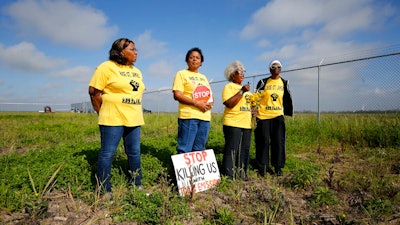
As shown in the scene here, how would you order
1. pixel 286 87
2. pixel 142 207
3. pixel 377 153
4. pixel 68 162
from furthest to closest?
pixel 377 153 → pixel 286 87 → pixel 68 162 → pixel 142 207

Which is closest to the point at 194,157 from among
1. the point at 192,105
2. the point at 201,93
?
the point at 192,105

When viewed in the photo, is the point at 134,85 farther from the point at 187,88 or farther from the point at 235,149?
the point at 235,149

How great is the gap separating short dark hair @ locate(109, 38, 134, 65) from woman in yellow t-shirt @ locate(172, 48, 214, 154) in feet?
2.50

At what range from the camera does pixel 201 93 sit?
11.0 feet

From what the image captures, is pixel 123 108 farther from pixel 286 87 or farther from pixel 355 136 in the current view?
pixel 355 136

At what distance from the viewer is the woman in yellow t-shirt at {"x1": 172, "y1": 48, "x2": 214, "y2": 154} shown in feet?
10.6

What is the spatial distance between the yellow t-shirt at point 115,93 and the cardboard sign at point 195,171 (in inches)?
30.8

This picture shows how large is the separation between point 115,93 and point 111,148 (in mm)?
A: 605

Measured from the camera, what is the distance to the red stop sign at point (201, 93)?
10.9ft

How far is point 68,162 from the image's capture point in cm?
349

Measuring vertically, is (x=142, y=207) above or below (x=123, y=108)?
below

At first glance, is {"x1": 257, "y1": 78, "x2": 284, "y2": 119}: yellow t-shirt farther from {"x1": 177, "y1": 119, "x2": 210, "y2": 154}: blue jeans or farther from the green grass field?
{"x1": 177, "y1": 119, "x2": 210, "y2": 154}: blue jeans

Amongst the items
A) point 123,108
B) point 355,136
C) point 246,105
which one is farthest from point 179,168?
point 355,136

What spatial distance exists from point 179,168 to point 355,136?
16.9 ft
